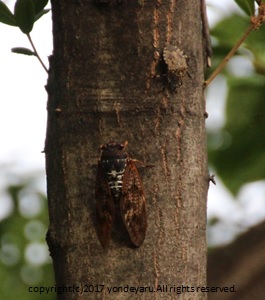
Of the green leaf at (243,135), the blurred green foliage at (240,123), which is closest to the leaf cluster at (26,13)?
the blurred green foliage at (240,123)

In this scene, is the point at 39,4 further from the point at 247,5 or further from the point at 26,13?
the point at 247,5

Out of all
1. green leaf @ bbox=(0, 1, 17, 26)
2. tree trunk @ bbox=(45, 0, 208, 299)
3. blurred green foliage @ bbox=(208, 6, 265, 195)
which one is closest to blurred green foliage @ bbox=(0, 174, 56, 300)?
blurred green foliage @ bbox=(208, 6, 265, 195)

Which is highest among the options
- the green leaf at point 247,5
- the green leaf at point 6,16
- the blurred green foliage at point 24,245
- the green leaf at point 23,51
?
the green leaf at point 6,16

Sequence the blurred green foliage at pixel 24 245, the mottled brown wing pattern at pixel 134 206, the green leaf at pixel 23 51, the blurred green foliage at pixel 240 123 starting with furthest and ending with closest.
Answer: the blurred green foliage at pixel 24 245 < the blurred green foliage at pixel 240 123 < the green leaf at pixel 23 51 < the mottled brown wing pattern at pixel 134 206

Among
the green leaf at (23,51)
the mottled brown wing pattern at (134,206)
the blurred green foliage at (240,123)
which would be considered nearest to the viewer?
the mottled brown wing pattern at (134,206)

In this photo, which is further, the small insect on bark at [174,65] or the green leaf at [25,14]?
the green leaf at [25,14]

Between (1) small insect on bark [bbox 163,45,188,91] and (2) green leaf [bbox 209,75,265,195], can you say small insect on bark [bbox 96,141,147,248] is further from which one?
(2) green leaf [bbox 209,75,265,195]

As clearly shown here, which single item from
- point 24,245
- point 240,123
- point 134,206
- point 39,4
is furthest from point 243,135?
point 24,245

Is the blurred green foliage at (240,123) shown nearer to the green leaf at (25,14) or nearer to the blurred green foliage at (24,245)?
the green leaf at (25,14)
